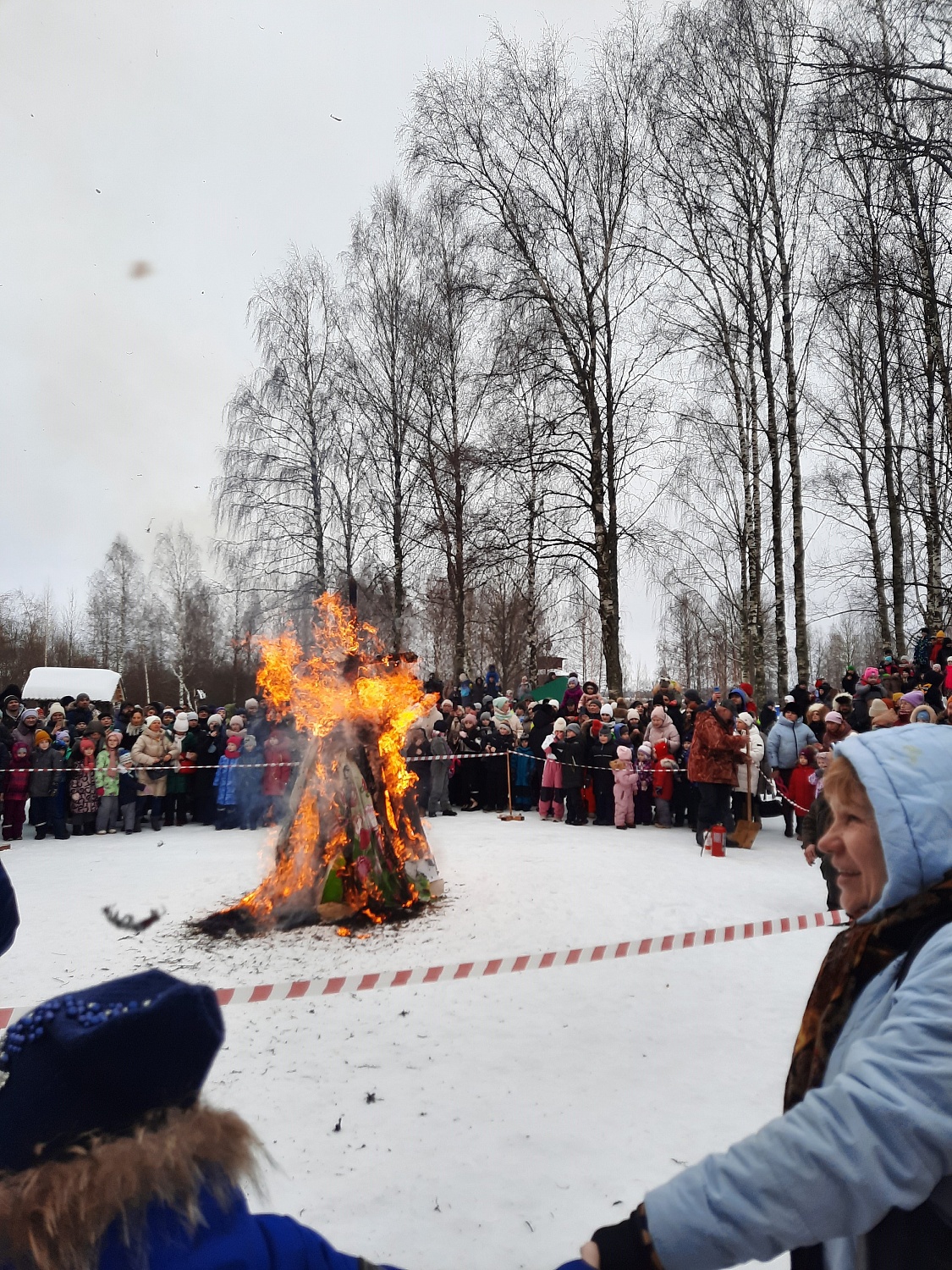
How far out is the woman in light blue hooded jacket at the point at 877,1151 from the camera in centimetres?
123

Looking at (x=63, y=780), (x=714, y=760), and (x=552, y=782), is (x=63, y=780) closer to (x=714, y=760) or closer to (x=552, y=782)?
(x=552, y=782)

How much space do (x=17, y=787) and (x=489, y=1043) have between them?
1068 cm

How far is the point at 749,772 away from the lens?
11383 mm

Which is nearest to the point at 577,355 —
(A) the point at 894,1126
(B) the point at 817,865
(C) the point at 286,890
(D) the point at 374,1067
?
(B) the point at 817,865

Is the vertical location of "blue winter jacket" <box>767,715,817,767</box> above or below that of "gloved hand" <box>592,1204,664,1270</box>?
above

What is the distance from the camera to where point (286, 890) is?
25.4 ft

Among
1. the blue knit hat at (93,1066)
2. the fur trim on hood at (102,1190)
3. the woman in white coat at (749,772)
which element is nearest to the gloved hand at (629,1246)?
the fur trim on hood at (102,1190)

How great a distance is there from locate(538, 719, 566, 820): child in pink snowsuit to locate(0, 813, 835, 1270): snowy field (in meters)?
4.14

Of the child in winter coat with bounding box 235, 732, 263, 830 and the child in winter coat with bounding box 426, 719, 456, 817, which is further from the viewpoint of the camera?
the child in winter coat with bounding box 426, 719, 456, 817

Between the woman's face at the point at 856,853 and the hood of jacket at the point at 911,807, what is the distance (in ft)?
0.49

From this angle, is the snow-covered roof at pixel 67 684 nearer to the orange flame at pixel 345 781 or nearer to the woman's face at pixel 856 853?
the orange flame at pixel 345 781

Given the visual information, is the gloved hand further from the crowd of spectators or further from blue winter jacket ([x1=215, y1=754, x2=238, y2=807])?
blue winter jacket ([x1=215, y1=754, x2=238, y2=807])

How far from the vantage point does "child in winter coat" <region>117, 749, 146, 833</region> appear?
43.6ft

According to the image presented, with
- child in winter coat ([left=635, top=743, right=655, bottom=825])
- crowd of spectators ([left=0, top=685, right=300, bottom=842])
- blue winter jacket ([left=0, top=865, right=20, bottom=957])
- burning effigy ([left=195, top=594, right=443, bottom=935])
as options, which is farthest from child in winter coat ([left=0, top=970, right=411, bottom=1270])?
child in winter coat ([left=635, top=743, right=655, bottom=825])
